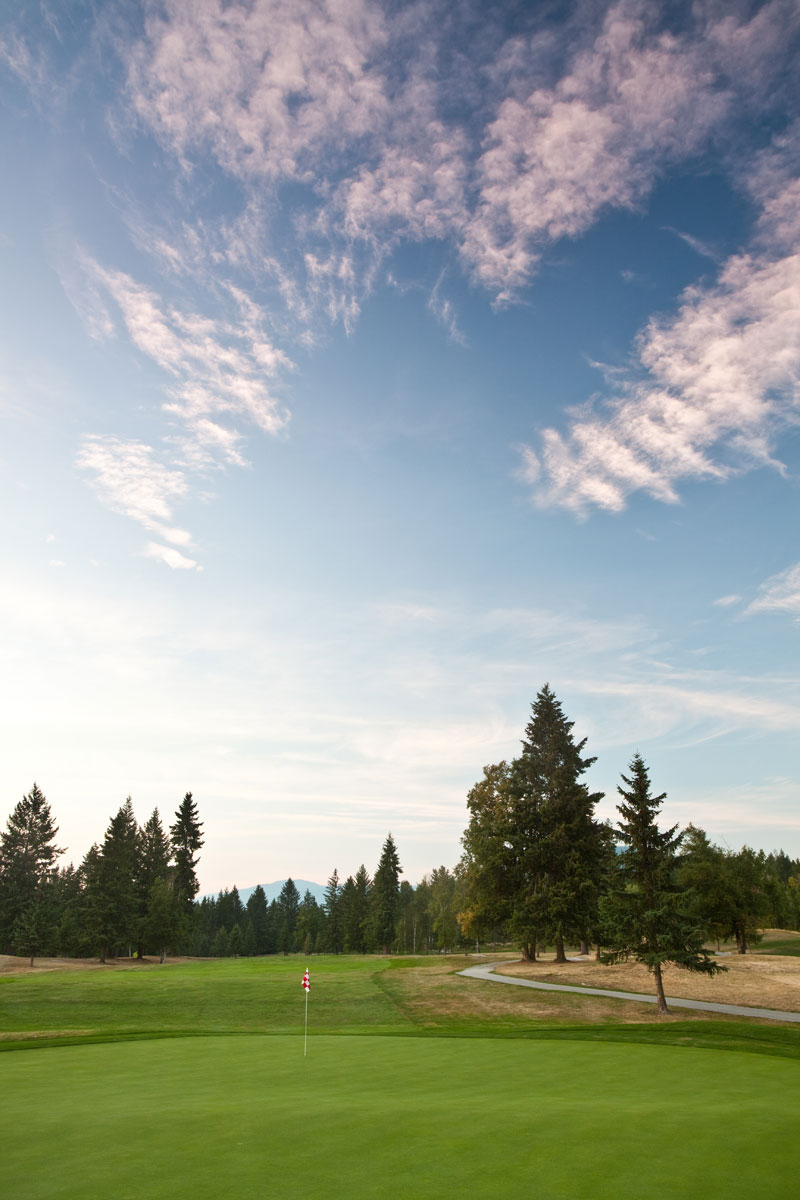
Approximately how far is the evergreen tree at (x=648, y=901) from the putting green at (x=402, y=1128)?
39.2ft

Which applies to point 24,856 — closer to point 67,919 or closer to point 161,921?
point 67,919

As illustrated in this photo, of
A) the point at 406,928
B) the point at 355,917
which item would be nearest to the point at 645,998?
the point at 355,917

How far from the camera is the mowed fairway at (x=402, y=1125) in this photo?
6.90 m

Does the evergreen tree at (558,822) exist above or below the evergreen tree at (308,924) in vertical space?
above

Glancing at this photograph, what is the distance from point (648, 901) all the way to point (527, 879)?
17274 mm

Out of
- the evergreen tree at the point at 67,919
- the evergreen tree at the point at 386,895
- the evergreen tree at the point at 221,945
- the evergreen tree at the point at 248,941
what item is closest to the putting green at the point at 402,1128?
the evergreen tree at the point at 67,919

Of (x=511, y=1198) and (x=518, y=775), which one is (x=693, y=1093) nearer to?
(x=511, y=1198)

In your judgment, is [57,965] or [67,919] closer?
[57,965]

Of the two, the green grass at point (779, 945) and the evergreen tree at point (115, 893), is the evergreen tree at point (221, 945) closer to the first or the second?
the evergreen tree at point (115, 893)

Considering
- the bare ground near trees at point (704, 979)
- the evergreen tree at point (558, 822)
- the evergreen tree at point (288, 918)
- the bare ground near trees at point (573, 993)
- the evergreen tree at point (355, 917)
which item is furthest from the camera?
the evergreen tree at point (288, 918)

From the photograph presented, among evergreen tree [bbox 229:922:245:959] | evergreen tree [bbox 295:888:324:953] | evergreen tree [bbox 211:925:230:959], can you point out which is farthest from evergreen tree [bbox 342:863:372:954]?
evergreen tree [bbox 211:925:230:959]

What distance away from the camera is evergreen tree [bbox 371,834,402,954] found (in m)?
91.6

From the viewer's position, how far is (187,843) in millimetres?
80938

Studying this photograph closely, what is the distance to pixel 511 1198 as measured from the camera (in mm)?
6363
